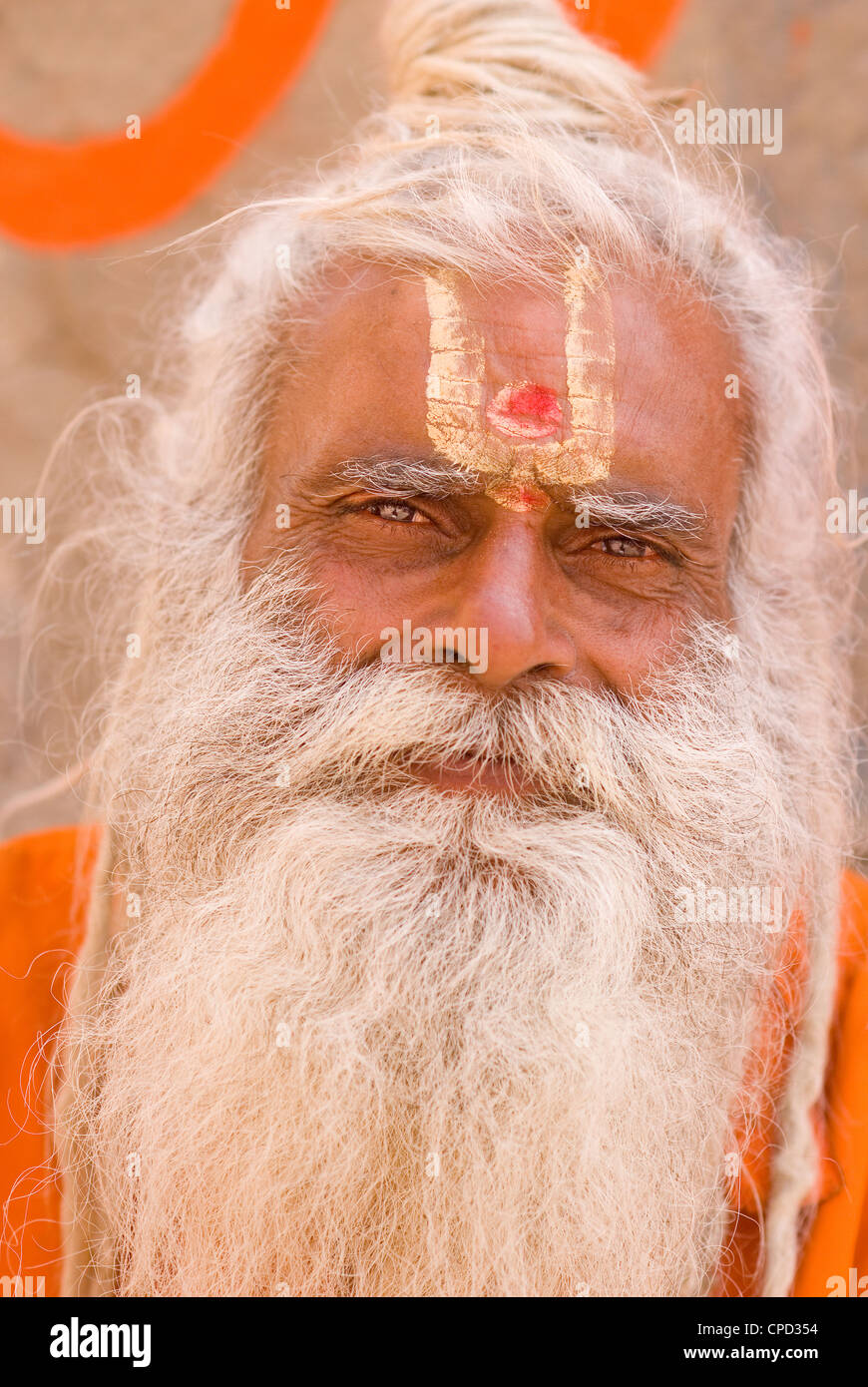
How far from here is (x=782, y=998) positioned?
1.61m

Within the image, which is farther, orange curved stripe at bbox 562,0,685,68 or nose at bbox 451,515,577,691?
orange curved stripe at bbox 562,0,685,68

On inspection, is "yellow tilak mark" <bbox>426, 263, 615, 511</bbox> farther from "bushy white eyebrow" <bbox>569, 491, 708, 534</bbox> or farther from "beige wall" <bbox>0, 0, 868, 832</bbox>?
"beige wall" <bbox>0, 0, 868, 832</bbox>

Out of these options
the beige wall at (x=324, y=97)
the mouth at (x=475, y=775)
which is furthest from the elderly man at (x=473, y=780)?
the beige wall at (x=324, y=97)

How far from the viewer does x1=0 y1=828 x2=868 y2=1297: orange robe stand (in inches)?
57.9

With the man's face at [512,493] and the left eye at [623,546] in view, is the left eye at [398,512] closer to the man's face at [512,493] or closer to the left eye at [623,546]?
the man's face at [512,493]

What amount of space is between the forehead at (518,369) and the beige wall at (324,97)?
757 millimetres

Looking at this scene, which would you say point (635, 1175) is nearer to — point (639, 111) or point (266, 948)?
point (266, 948)

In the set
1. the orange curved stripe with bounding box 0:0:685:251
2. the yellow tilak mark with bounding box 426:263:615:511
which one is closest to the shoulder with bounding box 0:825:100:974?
the yellow tilak mark with bounding box 426:263:615:511

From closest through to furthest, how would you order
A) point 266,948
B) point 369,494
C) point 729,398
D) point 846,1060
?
1. point 266,948
2. point 369,494
3. point 729,398
4. point 846,1060

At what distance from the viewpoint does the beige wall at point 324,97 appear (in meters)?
2.09

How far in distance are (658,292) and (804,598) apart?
0.61 metres

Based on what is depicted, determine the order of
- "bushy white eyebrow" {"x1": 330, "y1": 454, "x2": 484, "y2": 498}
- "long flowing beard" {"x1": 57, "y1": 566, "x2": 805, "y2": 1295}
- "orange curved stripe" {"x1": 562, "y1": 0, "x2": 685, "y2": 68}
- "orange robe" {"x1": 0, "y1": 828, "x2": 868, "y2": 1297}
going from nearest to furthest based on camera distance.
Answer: "long flowing beard" {"x1": 57, "y1": 566, "x2": 805, "y2": 1295}
"bushy white eyebrow" {"x1": 330, "y1": 454, "x2": 484, "y2": 498}
"orange robe" {"x1": 0, "y1": 828, "x2": 868, "y2": 1297}
"orange curved stripe" {"x1": 562, "y1": 0, "x2": 685, "y2": 68}

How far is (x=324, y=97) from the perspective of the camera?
7.07 feet

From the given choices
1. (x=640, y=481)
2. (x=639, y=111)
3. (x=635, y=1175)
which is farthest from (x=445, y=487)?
(x=635, y=1175)
